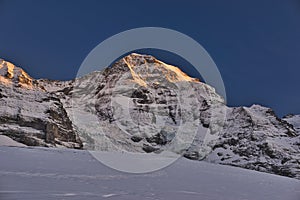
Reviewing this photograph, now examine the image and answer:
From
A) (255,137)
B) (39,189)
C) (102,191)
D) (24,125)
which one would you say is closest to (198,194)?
(102,191)

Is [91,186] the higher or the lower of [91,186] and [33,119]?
the lower

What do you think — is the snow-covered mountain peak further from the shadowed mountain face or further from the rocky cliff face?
the rocky cliff face

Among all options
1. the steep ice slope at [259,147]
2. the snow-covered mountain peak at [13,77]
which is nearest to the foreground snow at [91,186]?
the snow-covered mountain peak at [13,77]

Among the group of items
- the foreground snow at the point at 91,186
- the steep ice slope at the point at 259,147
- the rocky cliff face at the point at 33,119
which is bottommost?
the foreground snow at the point at 91,186

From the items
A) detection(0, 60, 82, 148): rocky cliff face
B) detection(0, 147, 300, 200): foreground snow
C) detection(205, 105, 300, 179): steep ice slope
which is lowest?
detection(0, 147, 300, 200): foreground snow

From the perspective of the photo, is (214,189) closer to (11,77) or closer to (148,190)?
(148,190)

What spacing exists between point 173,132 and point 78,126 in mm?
48451

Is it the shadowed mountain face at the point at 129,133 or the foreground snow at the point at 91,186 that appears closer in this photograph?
the foreground snow at the point at 91,186

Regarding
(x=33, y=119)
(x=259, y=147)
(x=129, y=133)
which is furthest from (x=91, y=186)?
(x=259, y=147)

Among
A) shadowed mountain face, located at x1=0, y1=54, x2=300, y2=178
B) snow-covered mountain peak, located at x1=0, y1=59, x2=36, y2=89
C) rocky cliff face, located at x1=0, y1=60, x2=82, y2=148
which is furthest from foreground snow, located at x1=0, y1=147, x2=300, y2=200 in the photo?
snow-covered mountain peak, located at x1=0, y1=59, x2=36, y2=89

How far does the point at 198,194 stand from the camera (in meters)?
11.3

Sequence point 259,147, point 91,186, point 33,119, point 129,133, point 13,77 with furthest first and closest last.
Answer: point 129,133
point 259,147
point 13,77
point 33,119
point 91,186

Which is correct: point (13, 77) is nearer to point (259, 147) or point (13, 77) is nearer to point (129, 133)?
point (129, 133)

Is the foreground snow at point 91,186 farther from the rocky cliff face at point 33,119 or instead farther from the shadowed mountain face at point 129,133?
the shadowed mountain face at point 129,133
